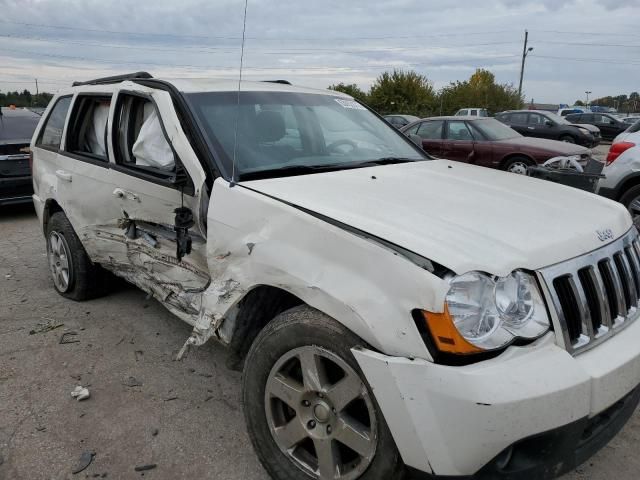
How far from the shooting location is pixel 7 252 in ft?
20.0

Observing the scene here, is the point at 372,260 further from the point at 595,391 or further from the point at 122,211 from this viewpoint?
the point at 122,211

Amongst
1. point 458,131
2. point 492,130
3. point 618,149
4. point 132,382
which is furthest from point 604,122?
point 132,382

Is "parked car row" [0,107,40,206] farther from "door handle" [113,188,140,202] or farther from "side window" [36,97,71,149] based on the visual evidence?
"door handle" [113,188,140,202]

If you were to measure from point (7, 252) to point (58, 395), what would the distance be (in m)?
3.74

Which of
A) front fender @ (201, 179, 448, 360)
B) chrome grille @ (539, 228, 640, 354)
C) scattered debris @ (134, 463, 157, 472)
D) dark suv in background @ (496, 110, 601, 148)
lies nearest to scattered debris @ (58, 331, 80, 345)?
scattered debris @ (134, 463, 157, 472)

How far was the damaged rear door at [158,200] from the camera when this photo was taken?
2729 mm

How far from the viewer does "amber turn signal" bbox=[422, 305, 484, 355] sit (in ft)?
5.55

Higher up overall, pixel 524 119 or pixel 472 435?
pixel 524 119

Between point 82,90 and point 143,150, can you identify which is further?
point 82,90

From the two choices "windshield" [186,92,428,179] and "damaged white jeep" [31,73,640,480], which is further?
"windshield" [186,92,428,179]

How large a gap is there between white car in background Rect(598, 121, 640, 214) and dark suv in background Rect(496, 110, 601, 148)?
1280 cm

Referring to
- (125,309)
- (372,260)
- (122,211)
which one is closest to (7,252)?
(125,309)

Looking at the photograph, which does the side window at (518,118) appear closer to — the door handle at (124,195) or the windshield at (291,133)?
the windshield at (291,133)

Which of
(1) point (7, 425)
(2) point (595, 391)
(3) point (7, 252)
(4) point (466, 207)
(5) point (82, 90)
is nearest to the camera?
(2) point (595, 391)
